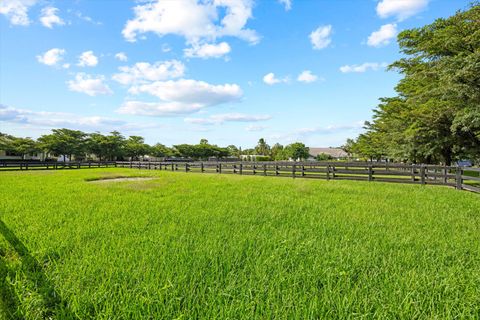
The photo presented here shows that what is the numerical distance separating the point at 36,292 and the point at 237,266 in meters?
1.98

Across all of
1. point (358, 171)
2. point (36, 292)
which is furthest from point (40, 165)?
point (36, 292)

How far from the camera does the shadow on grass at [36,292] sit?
2.20 m

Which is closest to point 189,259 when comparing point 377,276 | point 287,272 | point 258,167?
point 287,272

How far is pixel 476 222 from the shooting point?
204 inches

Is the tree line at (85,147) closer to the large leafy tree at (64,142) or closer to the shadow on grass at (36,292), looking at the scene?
the large leafy tree at (64,142)

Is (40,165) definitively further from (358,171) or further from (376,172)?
(376,172)

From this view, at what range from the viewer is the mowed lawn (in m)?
2.25

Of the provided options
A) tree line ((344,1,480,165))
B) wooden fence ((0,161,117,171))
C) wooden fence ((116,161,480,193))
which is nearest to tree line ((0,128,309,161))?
wooden fence ((0,161,117,171))

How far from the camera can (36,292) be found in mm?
2465

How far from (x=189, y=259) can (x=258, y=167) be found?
16970mm

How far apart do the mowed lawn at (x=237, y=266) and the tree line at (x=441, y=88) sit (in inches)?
348

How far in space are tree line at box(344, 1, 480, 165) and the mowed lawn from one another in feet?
29.0

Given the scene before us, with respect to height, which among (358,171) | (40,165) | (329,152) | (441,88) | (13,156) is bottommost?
(40,165)

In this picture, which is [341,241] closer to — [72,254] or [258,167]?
[72,254]
